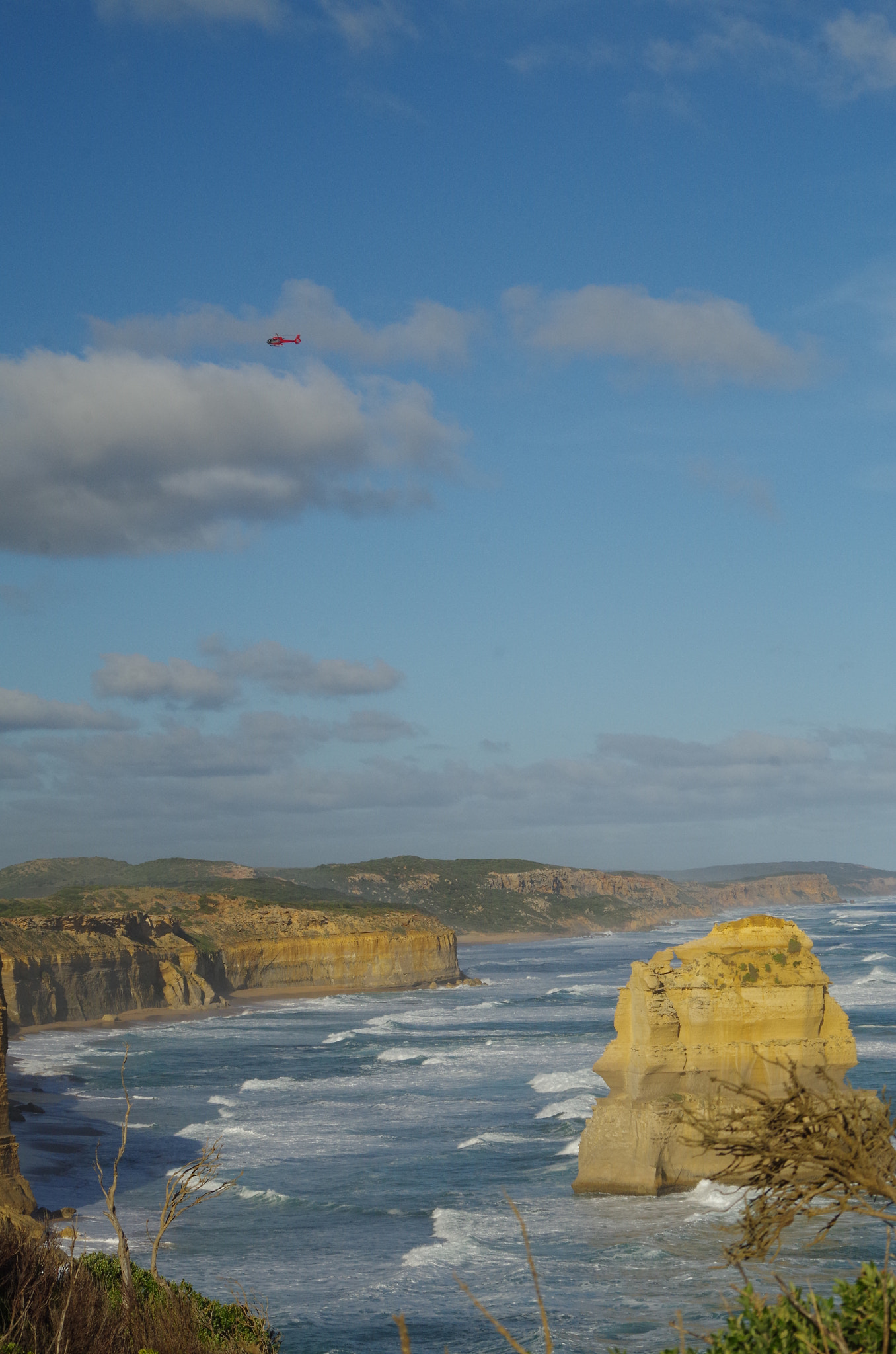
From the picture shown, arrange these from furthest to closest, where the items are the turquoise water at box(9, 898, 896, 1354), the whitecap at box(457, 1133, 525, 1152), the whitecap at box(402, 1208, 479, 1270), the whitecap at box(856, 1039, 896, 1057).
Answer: the whitecap at box(856, 1039, 896, 1057), the whitecap at box(457, 1133, 525, 1152), the whitecap at box(402, 1208, 479, 1270), the turquoise water at box(9, 898, 896, 1354)

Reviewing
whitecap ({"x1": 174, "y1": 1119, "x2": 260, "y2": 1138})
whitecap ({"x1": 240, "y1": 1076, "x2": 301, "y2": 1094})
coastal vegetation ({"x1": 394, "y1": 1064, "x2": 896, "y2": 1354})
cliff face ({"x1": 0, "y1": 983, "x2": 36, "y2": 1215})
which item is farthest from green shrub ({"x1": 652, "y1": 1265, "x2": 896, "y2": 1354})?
whitecap ({"x1": 240, "y1": 1076, "x2": 301, "y2": 1094})

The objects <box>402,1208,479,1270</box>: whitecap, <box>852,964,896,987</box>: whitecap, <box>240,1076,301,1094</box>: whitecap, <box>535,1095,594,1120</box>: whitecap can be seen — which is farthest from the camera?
<box>852,964,896,987</box>: whitecap

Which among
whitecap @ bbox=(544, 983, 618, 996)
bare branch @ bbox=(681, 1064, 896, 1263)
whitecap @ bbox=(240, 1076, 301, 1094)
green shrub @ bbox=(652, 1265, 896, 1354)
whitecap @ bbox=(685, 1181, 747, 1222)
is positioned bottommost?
whitecap @ bbox=(544, 983, 618, 996)

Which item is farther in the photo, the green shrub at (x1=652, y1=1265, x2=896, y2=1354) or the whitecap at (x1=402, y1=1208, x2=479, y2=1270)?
the whitecap at (x1=402, y1=1208, x2=479, y2=1270)

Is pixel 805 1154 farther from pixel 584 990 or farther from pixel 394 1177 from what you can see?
pixel 584 990

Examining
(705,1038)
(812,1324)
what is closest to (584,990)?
(705,1038)

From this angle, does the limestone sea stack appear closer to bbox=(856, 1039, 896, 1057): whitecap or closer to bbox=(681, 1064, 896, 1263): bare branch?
bbox=(681, 1064, 896, 1263): bare branch
